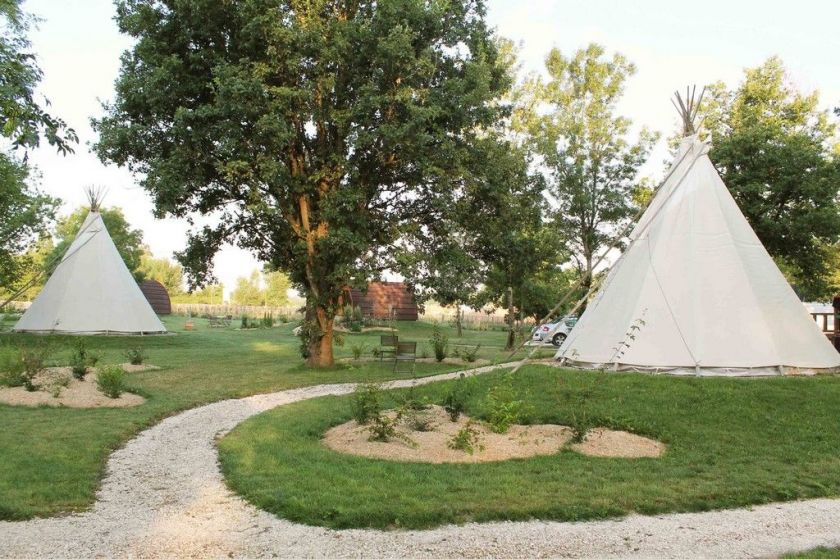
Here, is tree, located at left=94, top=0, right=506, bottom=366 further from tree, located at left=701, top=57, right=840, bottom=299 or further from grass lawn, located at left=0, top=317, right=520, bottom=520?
tree, located at left=701, top=57, right=840, bottom=299

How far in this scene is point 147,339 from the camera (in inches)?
1152

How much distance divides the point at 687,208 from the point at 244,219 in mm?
12770

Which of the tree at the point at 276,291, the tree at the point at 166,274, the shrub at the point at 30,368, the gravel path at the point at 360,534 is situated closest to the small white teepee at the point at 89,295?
the shrub at the point at 30,368

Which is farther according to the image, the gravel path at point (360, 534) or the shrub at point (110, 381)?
the shrub at point (110, 381)

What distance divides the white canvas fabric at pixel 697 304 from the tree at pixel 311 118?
5382 mm

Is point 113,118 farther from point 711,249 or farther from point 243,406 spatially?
point 711,249

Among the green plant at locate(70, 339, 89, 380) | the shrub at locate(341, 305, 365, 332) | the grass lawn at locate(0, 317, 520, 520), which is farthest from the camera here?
the shrub at locate(341, 305, 365, 332)

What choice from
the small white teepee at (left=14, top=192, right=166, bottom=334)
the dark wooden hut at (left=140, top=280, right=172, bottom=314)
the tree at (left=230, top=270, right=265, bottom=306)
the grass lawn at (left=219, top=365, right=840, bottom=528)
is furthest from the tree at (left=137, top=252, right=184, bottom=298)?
the grass lawn at (left=219, top=365, right=840, bottom=528)

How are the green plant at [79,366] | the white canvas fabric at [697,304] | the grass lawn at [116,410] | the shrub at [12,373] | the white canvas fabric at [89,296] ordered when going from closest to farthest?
the grass lawn at [116,410] → the shrub at [12,373] → the white canvas fabric at [697,304] → the green plant at [79,366] → the white canvas fabric at [89,296]

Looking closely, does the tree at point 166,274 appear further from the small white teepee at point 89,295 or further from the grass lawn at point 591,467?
the grass lawn at point 591,467

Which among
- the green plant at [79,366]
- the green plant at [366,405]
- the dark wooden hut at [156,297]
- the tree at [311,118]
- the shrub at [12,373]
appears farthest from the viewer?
the dark wooden hut at [156,297]

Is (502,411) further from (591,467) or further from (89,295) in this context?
(89,295)

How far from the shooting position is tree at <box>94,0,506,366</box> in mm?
16172

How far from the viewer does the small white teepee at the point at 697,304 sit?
45.1 ft
